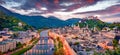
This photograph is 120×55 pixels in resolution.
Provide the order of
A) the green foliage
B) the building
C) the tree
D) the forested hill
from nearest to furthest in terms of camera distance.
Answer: the tree → the green foliage → the forested hill → the building

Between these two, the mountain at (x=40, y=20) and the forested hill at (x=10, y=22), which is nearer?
the mountain at (x=40, y=20)

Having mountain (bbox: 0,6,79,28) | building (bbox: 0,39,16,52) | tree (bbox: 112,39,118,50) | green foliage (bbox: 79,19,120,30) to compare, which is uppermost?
mountain (bbox: 0,6,79,28)

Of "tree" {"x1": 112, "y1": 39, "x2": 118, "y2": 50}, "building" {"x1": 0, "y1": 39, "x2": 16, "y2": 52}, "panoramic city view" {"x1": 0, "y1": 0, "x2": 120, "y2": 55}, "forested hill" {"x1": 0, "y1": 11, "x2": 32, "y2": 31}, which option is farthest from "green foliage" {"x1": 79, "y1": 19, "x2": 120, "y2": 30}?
"building" {"x1": 0, "y1": 39, "x2": 16, "y2": 52}

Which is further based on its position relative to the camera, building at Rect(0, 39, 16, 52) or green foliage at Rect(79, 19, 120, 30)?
building at Rect(0, 39, 16, 52)

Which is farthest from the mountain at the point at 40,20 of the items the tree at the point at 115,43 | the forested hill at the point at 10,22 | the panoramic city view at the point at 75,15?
the tree at the point at 115,43

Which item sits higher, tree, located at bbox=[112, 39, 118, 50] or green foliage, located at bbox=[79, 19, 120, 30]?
green foliage, located at bbox=[79, 19, 120, 30]

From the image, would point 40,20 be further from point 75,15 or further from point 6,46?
point 6,46

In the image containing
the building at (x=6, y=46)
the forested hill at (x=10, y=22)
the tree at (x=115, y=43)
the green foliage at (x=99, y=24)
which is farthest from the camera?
the building at (x=6, y=46)

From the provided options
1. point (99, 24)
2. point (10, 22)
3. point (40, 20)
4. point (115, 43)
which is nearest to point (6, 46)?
point (10, 22)

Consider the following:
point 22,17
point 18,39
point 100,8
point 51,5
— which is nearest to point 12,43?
point 18,39

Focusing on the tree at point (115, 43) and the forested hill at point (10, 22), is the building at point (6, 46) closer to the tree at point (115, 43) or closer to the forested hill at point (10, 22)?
the forested hill at point (10, 22)

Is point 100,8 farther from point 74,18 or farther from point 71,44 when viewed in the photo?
point 71,44

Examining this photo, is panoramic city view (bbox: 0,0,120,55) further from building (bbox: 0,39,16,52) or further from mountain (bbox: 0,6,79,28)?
building (bbox: 0,39,16,52)
